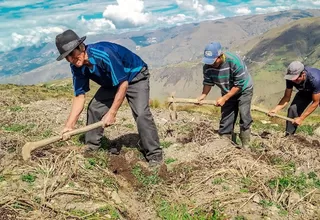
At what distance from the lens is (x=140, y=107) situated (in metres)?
7.18

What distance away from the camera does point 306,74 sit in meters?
8.80

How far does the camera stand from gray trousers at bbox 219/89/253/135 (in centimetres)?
876

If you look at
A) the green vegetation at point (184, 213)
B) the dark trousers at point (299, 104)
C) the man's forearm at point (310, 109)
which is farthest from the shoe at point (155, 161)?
the dark trousers at point (299, 104)

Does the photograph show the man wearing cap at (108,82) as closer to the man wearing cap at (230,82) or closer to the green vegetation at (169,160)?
the green vegetation at (169,160)

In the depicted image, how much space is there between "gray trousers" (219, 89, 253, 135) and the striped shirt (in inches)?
10.6

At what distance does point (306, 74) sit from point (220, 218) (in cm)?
503

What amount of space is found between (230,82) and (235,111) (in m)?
1.19

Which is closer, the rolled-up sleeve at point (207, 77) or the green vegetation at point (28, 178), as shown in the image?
the green vegetation at point (28, 178)

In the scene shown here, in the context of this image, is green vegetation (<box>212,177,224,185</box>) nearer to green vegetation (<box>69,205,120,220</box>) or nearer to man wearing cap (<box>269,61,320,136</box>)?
green vegetation (<box>69,205,120,220</box>)

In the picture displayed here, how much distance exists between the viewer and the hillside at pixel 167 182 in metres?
5.51

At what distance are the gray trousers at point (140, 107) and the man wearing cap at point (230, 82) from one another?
158cm

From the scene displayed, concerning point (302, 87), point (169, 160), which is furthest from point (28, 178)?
point (302, 87)

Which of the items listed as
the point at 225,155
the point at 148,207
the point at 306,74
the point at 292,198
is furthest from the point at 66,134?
the point at 306,74

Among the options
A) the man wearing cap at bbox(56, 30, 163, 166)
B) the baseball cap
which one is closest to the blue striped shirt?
the man wearing cap at bbox(56, 30, 163, 166)
